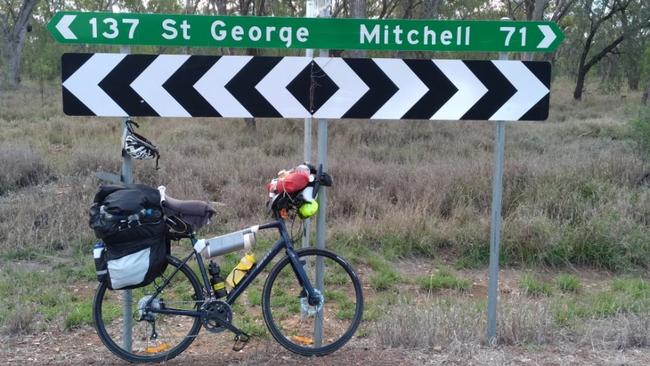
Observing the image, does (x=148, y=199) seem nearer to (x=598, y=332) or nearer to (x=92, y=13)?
(x=92, y=13)

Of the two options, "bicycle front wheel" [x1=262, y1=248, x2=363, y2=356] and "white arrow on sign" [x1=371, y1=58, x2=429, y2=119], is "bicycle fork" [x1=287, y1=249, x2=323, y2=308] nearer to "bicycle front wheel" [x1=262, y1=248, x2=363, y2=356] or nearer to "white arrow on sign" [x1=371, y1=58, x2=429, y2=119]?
"bicycle front wheel" [x1=262, y1=248, x2=363, y2=356]

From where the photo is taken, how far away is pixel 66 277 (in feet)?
20.2

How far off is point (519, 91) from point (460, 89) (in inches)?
16.3

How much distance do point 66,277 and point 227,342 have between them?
7.42 feet

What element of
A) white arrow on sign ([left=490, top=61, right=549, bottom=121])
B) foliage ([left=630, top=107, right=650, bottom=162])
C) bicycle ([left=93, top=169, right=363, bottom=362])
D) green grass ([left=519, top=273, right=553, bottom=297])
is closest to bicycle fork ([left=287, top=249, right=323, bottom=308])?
bicycle ([left=93, top=169, right=363, bottom=362])

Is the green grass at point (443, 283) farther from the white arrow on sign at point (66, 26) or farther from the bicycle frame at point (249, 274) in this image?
the white arrow on sign at point (66, 26)

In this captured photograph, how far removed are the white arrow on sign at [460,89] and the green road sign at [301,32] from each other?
Answer: 14 centimetres

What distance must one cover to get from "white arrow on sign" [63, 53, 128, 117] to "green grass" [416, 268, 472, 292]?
362 centimetres

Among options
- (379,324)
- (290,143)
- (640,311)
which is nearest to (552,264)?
(640,311)

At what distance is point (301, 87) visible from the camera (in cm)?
411

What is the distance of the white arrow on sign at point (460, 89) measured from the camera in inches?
167

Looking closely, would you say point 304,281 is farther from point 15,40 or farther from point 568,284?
point 15,40

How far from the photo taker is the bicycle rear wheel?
406 cm

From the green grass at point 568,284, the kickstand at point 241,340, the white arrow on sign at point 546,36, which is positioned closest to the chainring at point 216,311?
the kickstand at point 241,340
